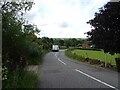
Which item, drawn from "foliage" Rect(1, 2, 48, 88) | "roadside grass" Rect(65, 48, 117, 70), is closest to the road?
"foliage" Rect(1, 2, 48, 88)

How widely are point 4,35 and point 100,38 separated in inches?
630

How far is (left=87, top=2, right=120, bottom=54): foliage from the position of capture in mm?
27597

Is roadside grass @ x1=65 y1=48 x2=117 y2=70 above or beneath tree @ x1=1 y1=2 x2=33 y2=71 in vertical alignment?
beneath

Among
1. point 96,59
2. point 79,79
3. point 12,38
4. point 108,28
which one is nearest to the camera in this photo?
point 12,38

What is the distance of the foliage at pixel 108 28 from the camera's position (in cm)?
2760

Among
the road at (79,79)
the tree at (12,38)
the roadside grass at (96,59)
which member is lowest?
the road at (79,79)

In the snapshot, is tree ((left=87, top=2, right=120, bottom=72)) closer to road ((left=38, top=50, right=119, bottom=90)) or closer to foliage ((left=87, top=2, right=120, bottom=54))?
foliage ((left=87, top=2, right=120, bottom=54))

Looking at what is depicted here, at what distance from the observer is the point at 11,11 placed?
15805 mm

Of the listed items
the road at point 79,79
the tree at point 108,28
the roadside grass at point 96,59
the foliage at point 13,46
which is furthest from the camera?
the roadside grass at point 96,59

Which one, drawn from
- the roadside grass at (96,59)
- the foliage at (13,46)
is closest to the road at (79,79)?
the foliage at (13,46)

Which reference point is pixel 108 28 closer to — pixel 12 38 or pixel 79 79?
pixel 79 79

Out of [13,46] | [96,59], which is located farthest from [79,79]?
[96,59]

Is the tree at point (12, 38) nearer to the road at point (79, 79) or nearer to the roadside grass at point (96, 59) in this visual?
the road at point (79, 79)

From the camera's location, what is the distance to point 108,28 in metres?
28.7
